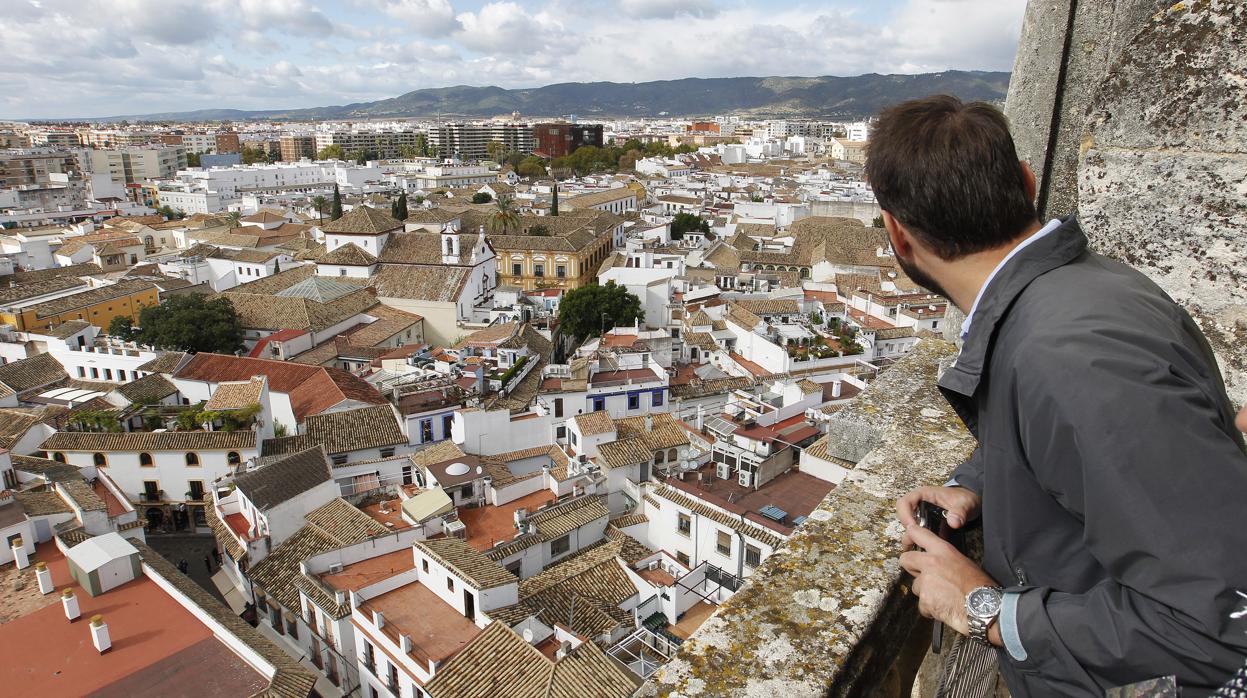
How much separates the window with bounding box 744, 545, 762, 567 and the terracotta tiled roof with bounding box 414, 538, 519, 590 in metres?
3.95

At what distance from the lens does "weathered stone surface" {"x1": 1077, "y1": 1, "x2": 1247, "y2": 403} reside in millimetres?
2398

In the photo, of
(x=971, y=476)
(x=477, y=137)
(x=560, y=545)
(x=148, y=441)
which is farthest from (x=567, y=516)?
(x=477, y=137)

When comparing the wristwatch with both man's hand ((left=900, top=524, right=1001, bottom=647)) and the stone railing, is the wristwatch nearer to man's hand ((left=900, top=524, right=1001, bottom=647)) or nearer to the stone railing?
man's hand ((left=900, top=524, right=1001, bottom=647))

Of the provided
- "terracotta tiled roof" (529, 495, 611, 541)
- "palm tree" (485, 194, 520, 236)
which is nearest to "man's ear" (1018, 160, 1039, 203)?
"terracotta tiled roof" (529, 495, 611, 541)

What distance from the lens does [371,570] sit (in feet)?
48.3

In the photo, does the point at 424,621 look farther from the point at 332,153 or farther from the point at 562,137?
the point at 332,153

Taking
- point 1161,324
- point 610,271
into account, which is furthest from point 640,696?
point 610,271

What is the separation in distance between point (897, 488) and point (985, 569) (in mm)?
1308

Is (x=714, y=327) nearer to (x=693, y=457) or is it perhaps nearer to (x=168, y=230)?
(x=693, y=457)

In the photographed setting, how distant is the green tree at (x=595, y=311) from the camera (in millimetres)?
30422

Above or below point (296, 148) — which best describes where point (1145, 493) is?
below

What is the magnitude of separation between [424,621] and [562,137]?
340 feet

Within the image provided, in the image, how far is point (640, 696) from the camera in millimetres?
2107

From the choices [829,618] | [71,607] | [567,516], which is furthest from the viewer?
[567,516]
